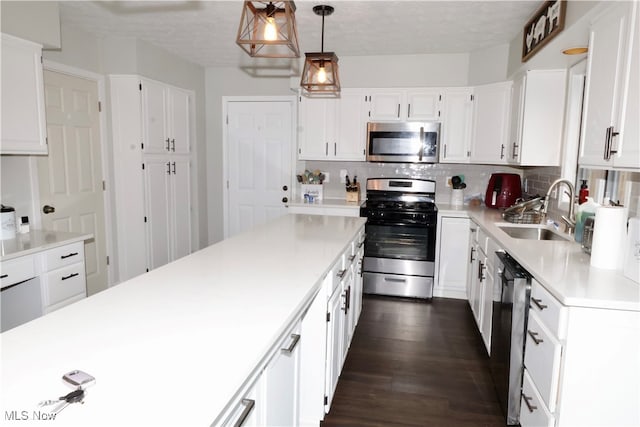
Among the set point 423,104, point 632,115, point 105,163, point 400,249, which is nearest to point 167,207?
point 105,163

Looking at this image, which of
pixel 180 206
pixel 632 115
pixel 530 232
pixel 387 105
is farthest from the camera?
pixel 180 206

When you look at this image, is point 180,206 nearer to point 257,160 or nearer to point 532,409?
point 257,160

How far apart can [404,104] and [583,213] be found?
241 cm

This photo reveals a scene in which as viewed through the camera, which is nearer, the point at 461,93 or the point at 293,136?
the point at 461,93

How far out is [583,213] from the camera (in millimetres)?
2320

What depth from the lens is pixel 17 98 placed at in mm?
2744

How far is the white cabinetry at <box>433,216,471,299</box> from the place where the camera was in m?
4.07

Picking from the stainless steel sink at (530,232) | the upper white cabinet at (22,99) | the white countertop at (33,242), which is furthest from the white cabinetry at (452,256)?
the upper white cabinet at (22,99)

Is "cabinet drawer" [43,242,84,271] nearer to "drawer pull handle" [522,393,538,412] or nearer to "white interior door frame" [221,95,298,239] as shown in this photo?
"white interior door frame" [221,95,298,239]

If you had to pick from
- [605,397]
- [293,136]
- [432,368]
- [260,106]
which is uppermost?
[260,106]

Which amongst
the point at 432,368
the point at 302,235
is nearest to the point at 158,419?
the point at 302,235

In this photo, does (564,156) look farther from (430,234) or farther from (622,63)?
(622,63)

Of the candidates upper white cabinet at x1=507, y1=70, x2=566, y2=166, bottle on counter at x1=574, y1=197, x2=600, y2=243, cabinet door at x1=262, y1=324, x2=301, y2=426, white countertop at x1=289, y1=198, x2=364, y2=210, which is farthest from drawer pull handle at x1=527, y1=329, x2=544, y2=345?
white countertop at x1=289, y1=198, x2=364, y2=210

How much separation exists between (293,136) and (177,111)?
4.49 feet
